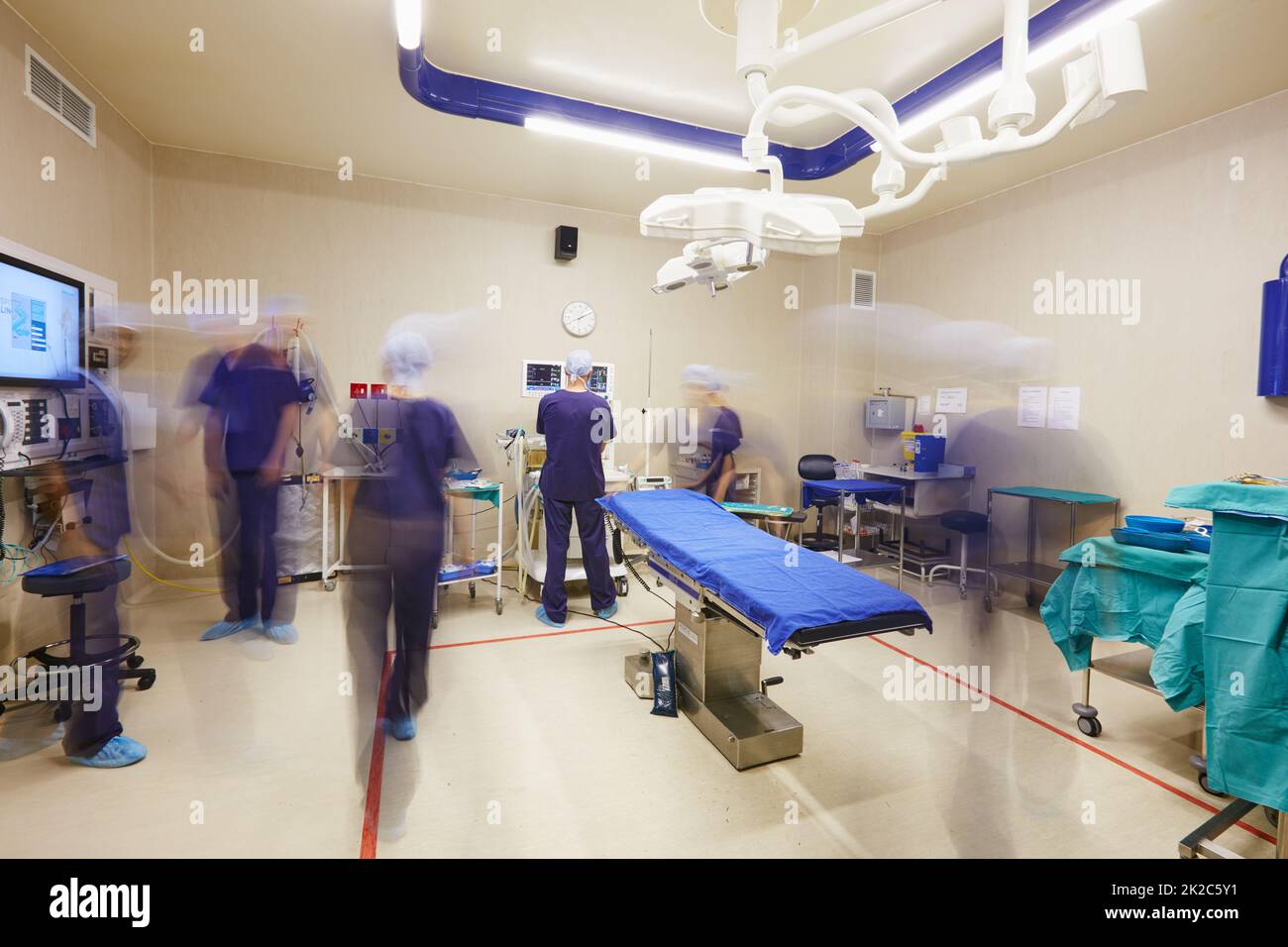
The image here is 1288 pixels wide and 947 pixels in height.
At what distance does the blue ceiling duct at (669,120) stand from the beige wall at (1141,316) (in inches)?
66.3

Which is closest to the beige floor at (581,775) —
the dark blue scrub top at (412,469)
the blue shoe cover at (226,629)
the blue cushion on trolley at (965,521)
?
the blue shoe cover at (226,629)

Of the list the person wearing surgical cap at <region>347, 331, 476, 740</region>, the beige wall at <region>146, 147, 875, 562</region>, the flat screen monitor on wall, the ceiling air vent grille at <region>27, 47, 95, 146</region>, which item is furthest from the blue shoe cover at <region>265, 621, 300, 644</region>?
the ceiling air vent grille at <region>27, 47, 95, 146</region>

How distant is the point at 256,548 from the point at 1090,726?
14.2 feet

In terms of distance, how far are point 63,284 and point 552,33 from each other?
8.88ft

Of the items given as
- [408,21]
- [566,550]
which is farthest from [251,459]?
[408,21]

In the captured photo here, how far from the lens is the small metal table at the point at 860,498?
507 cm

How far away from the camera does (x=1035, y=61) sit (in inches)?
121

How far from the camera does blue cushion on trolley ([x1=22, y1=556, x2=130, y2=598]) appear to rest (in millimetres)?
2418

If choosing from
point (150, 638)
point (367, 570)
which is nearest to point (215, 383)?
point (150, 638)

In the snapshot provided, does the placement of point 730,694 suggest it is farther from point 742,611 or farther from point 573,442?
point 573,442

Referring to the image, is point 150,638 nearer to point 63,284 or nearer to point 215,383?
point 215,383

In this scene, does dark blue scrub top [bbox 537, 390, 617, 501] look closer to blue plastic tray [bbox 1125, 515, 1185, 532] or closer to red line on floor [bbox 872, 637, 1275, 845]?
red line on floor [bbox 872, 637, 1275, 845]

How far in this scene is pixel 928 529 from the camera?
5742 millimetres

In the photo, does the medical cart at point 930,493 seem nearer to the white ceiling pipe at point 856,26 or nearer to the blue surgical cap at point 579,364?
the blue surgical cap at point 579,364
